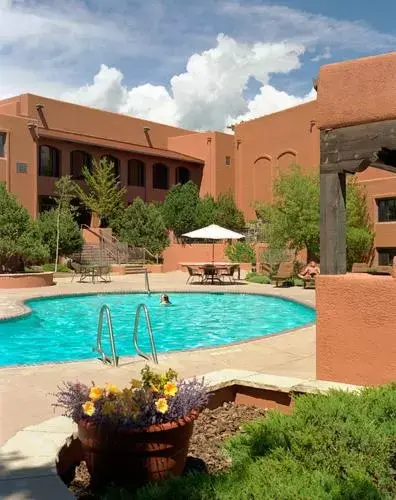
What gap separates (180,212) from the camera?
35938mm

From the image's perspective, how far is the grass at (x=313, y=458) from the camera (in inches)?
111

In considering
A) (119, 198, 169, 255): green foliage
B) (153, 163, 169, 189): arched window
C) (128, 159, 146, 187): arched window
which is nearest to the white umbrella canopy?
(119, 198, 169, 255): green foliage

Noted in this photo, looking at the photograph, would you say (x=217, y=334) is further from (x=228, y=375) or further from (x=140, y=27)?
(x=228, y=375)

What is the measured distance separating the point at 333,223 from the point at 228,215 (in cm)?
3188

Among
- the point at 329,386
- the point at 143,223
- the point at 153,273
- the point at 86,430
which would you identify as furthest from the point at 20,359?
the point at 143,223

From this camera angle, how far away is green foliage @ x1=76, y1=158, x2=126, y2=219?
114ft

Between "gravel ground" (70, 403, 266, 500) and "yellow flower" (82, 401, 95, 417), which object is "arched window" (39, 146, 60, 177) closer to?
"gravel ground" (70, 403, 266, 500)

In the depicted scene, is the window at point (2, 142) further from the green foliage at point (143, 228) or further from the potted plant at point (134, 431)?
the potted plant at point (134, 431)

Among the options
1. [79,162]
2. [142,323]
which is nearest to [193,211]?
[79,162]

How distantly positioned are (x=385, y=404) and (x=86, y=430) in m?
2.04

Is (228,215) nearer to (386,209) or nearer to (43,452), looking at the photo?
(386,209)

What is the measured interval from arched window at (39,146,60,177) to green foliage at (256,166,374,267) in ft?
46.5

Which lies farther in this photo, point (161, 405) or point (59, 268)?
point (59, 268)

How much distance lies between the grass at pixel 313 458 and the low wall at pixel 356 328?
0.82 m
